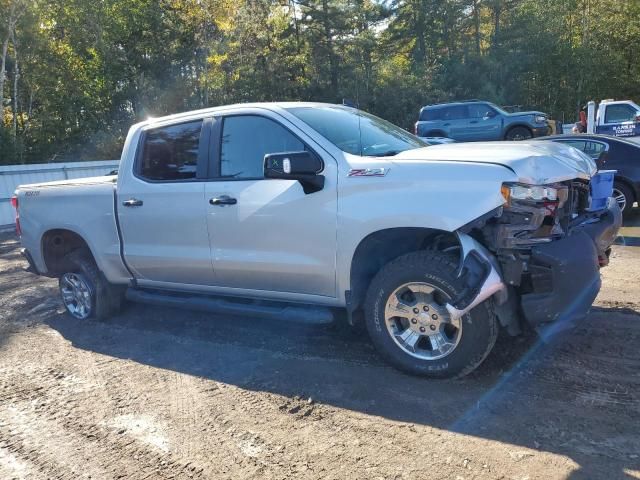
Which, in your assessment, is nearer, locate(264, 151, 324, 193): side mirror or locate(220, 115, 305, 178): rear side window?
locate(264, 151, 324, 193): side mirror

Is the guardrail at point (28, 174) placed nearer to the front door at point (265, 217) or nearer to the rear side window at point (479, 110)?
the front door at point (265, 217)

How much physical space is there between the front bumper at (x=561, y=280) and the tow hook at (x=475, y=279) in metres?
0.20

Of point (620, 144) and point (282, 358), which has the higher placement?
point (620, 144)

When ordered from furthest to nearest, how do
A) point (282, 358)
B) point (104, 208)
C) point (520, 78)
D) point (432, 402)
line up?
point (520, 78)
point (104, 208)
point (282, 358)
point (432, 402)

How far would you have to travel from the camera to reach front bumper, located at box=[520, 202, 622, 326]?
11.1 feet

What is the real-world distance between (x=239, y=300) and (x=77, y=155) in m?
24.8

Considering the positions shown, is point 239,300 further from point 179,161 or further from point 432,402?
point 432,402

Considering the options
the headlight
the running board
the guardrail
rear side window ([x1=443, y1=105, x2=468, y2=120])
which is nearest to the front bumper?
the headlight

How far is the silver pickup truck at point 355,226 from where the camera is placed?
3.44 metres

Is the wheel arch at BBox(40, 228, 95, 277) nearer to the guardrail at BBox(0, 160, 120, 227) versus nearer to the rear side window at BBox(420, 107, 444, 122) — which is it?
the guardrail at BBox(0, 160, 120, 227)

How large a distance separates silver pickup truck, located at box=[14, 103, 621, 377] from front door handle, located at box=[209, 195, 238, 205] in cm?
1

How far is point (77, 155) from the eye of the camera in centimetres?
2641

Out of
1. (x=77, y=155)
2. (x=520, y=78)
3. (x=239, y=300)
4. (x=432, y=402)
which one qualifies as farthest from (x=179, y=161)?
(x=520, y=78)

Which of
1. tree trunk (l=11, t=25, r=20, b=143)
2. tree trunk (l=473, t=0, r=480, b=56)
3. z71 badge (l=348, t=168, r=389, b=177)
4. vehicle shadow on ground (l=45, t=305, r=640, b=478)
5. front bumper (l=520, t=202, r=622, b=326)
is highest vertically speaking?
tree trunk (l=473, t=0, r=480, b=56)
